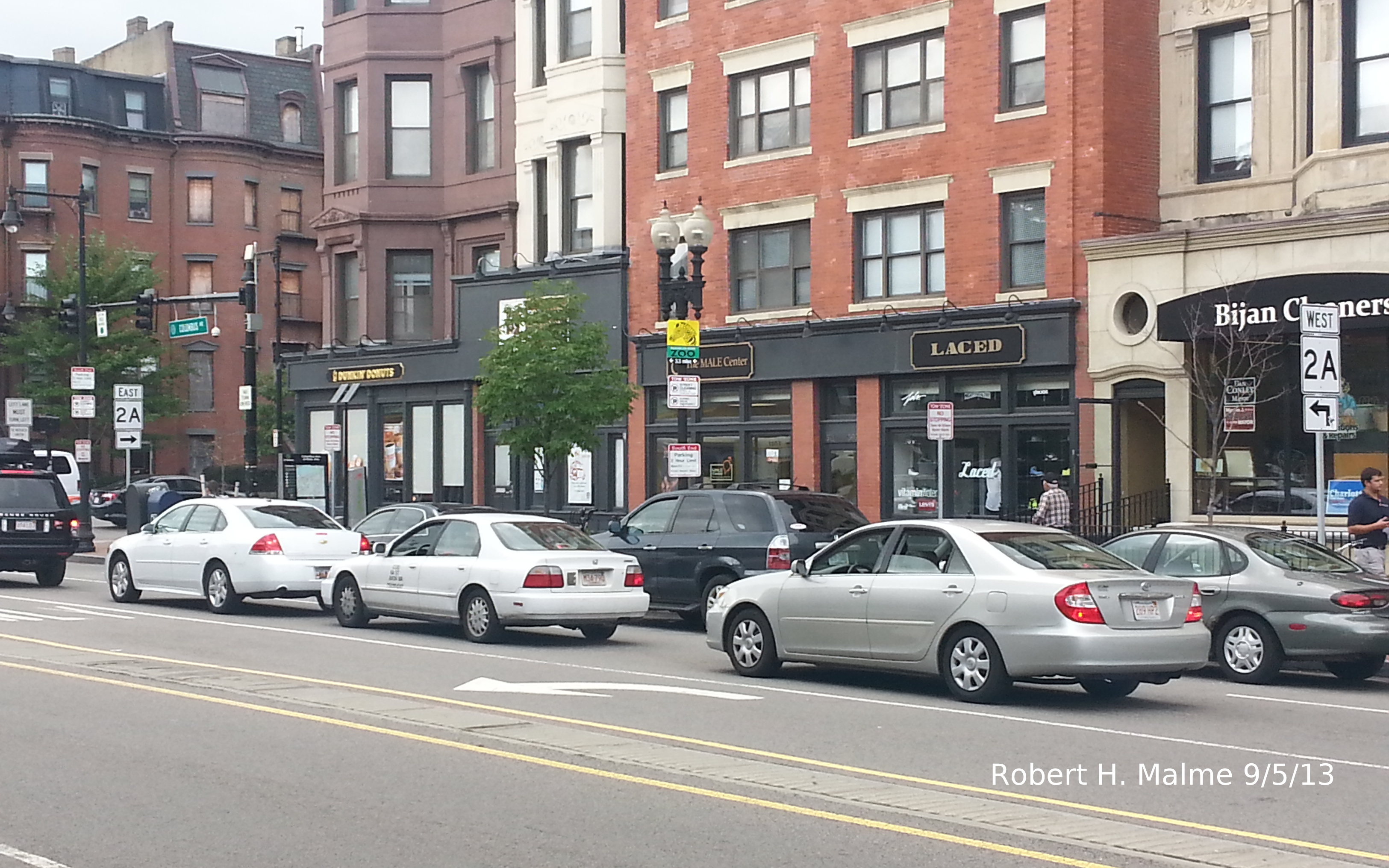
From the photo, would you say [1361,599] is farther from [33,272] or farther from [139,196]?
[139,196]

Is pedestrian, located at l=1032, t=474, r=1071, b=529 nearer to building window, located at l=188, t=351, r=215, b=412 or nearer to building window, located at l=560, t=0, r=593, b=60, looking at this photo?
building window, located at l=560, t=0, r=593, b=60

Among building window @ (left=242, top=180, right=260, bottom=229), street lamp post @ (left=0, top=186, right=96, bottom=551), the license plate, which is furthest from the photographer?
building window @ (left=242, top=180, right=260, bottom=229)

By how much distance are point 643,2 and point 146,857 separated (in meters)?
29.6

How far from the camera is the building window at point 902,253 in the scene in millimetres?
30328

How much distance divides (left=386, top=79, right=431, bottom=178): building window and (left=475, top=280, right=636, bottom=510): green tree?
1272cm

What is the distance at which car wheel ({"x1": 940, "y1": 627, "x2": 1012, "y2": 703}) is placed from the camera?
1355 cm

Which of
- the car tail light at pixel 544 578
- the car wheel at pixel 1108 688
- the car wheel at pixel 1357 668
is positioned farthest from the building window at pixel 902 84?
the car wheel at pixel 1108 688

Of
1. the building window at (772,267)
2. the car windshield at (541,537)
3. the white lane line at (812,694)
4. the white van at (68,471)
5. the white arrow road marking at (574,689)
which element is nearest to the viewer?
the white lane line at (812,694)

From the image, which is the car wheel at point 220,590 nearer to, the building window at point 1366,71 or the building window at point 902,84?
the building window at point 902,84

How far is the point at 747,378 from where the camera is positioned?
33125 millimetres

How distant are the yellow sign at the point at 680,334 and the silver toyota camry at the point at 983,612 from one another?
9.33 meters

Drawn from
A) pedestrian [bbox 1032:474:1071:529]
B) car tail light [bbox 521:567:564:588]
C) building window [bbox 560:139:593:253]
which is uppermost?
building window [bbox 560:139:593:253]

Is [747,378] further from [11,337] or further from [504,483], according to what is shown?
[11,337]

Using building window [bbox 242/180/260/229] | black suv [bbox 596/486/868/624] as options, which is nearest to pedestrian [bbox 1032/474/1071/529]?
black suv [bbox 596/486/868/624]
